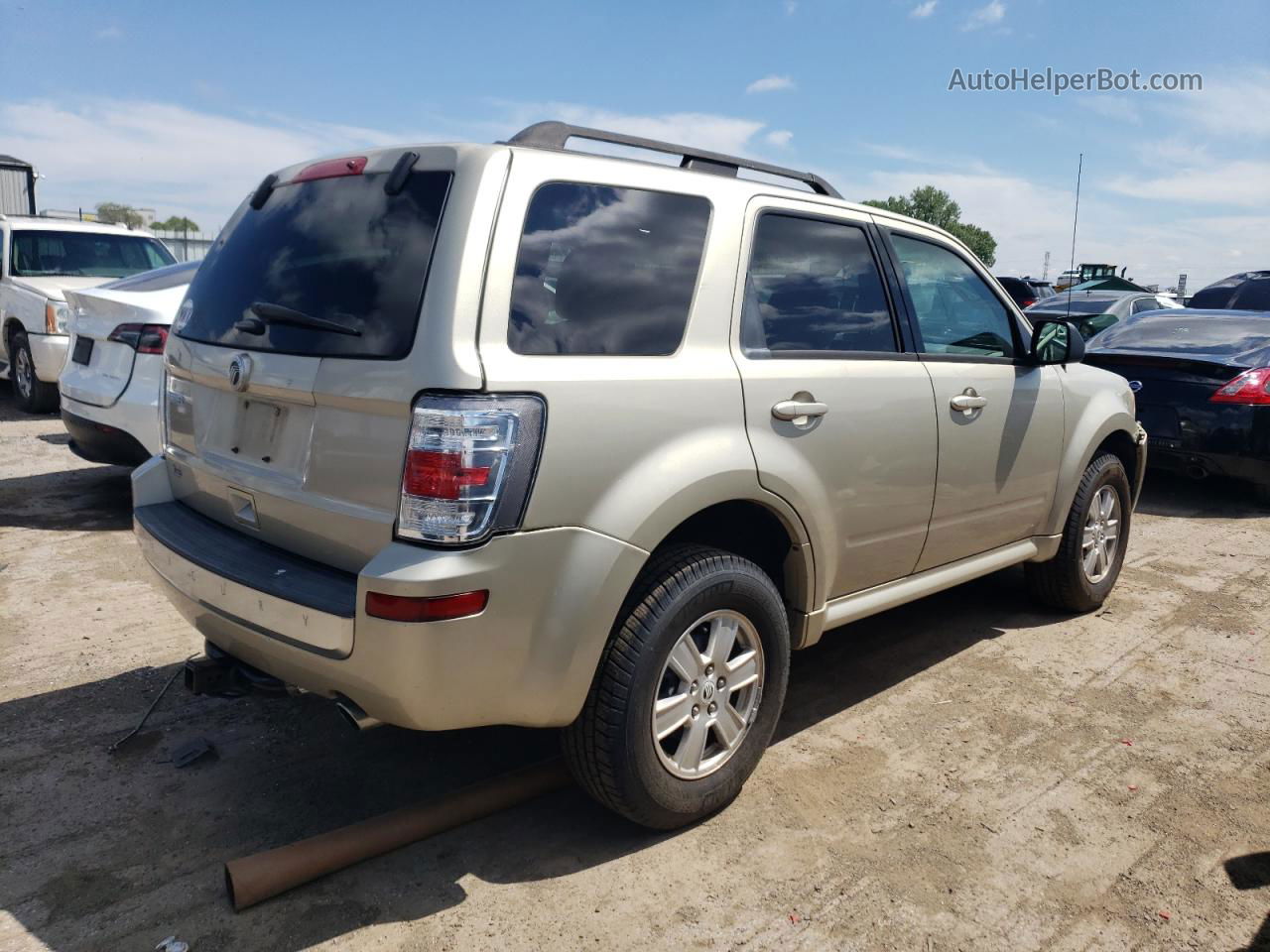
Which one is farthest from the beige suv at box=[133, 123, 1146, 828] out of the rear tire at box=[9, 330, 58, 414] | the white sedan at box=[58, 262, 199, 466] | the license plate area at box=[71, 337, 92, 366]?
the rear tire at box=[9, 330, 58, 414]

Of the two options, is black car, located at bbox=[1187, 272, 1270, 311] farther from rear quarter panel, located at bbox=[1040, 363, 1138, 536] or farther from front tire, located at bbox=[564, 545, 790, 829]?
front tire, located at bbox=[564, 545, 790, 829]

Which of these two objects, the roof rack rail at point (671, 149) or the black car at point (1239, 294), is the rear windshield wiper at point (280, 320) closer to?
the roof rack rail at point (671, 149)

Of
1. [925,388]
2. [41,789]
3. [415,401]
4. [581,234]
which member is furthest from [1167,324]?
[41,789]

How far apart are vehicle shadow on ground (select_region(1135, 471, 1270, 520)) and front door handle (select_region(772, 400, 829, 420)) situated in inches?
214

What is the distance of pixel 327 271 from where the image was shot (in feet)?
9.14

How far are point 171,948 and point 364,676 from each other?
810 millimetres

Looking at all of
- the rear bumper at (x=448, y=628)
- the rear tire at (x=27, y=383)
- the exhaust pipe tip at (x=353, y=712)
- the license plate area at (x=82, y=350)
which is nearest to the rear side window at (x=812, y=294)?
the rear bumper at (x=448, y=628)

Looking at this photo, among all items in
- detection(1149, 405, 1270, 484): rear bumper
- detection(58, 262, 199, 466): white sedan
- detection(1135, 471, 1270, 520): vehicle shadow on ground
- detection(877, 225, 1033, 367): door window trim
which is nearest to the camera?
detection(877, 225, 1033, 367): door window trim

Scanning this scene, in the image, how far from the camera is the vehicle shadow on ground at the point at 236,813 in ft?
8.63

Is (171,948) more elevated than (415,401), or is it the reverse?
(415,401)

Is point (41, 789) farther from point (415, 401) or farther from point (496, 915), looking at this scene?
point (415, 401)

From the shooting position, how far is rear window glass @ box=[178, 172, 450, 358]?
2.58m

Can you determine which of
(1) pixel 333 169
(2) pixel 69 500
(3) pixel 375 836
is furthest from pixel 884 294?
(2) pixel 69 500

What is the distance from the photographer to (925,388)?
12.4ft
